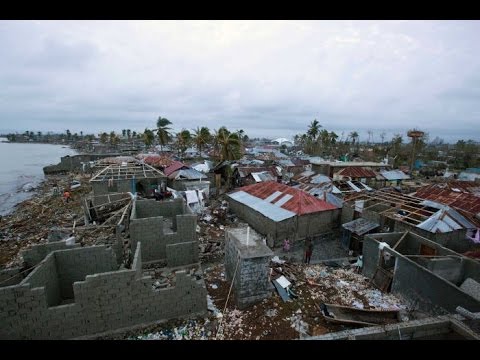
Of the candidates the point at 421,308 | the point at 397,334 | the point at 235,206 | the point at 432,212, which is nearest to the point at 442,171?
the point at 432,212

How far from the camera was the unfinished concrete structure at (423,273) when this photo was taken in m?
8.91

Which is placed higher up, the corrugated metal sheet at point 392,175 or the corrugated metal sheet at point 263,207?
the corrugated metal sheet at point 392,175

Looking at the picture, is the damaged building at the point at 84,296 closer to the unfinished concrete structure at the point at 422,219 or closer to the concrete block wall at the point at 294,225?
the concrete block wall at the point at 294,225

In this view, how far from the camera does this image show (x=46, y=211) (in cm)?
2283

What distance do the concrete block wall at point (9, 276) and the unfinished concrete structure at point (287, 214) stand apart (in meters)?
12.0

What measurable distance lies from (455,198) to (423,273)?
13.7 metres

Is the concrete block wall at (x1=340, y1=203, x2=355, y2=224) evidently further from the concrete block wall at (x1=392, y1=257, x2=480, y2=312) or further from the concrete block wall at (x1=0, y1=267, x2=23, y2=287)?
the concrete block wall at (x1=0, y1=267, x2=23, y2=287)

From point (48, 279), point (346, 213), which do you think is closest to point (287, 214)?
point (346, 213)

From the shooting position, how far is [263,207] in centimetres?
1883

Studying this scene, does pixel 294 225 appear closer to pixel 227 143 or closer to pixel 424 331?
pixel 424 331

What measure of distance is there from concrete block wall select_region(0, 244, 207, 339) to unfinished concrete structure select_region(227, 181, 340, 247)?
869 centimetres

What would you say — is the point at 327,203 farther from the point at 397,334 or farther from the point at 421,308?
the point at 397,334

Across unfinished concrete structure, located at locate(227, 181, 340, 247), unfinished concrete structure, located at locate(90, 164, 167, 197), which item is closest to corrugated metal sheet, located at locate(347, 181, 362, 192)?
unfinished concrete structure, located at locate(227, 181, 340, 247)

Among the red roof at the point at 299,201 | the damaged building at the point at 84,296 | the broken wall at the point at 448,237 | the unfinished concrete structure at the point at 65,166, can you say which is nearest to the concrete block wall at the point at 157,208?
the damaged building at the point at 84,296
